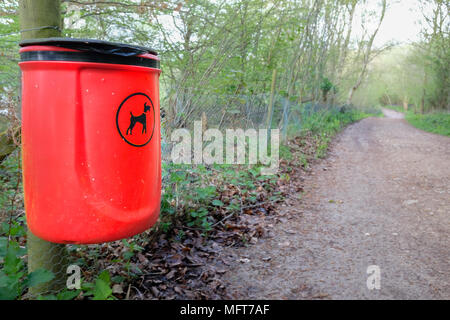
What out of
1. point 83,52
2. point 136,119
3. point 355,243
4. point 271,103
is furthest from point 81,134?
point 271,103

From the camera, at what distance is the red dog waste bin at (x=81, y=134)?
5.75 feet

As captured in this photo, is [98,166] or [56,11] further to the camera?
[56,11]

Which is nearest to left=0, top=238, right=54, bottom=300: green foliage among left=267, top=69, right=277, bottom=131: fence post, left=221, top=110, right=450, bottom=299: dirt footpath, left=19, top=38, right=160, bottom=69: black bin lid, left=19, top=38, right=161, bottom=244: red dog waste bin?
left=19, top=38, right=161, bottom=244: red dog waste bin

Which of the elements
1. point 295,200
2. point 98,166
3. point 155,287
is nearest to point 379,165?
point 295,200

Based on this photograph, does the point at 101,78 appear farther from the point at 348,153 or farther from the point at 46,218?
the point at 348,153

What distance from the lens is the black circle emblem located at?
1.87 m

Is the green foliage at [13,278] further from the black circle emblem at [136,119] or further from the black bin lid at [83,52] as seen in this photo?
the black bin lid at [83,52]

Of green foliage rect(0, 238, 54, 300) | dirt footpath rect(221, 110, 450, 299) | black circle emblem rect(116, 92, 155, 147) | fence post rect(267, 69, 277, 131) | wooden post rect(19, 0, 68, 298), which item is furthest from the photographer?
fence post rect(267, 69, 277, 131)

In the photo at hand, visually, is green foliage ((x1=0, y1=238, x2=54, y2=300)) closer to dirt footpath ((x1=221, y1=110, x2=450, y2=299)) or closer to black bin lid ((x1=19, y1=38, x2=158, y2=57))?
black bin lid ((x1=19, y1=38, x2=158, y2=57))

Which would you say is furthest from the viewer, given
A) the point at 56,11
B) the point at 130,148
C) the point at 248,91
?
the point at 248,91

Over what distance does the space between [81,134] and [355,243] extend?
295 cm

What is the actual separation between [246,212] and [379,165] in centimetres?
488

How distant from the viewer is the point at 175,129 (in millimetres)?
3832

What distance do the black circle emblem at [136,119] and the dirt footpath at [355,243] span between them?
1.43 m
